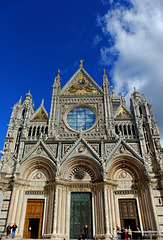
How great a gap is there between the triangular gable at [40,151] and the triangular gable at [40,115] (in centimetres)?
343

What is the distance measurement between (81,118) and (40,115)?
4.49 meters

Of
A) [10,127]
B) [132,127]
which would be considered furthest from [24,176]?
[132,127]

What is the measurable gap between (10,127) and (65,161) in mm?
6803

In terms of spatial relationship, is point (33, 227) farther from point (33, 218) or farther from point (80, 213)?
point (80, 213)

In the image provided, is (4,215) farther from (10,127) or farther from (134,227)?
(134,227)

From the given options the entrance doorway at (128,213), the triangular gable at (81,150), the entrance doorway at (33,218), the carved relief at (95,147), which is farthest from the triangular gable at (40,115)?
the entrance doorway at (128,213)

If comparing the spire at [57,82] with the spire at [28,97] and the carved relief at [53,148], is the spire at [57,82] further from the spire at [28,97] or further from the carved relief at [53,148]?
the carved relief at [53,148]

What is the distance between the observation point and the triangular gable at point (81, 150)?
17375mm

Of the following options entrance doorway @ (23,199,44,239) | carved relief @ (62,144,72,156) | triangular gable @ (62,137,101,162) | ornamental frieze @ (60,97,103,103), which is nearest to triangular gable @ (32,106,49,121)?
ornamental frieze @ (60,97,103,103)

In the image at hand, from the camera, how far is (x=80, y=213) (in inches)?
612

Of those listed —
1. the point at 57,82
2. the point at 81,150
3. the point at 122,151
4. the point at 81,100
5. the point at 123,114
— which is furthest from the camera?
the point at 57,82

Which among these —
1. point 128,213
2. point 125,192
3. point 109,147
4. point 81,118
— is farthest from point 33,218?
point 81,118

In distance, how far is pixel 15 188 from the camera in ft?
52.1

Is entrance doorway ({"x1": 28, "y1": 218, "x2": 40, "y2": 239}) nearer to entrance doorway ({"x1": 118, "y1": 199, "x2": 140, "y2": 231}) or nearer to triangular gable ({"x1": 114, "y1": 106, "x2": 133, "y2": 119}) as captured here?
entrance doorway ({"x1": 118, "y1": 199, "x2": 140, "y2": 231})
